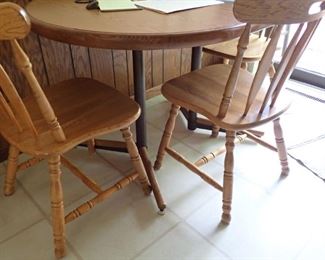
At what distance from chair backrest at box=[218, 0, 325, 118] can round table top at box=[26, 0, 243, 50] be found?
12 cm

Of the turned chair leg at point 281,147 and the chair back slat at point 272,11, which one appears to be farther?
the turned chair leg at point 281,147

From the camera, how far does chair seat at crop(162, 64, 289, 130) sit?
1165 mm

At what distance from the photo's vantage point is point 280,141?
1506 mm

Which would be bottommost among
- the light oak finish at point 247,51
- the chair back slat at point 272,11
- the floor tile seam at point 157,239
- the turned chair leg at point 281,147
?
the floor tile seam at point 157,239

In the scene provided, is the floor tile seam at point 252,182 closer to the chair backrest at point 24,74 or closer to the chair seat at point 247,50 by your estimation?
the chair seat at point 247,50

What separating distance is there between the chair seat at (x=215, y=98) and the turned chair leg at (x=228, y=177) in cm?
8

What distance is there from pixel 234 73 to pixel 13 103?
0.70 meters

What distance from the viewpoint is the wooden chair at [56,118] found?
842mm

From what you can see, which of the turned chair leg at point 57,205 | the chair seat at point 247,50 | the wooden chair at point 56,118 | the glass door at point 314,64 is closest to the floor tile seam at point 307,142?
the chair seat at point 247,50

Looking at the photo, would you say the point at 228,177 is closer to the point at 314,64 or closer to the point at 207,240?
the point at 207,240

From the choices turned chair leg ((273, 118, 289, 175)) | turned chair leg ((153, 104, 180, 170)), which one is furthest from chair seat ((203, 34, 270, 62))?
turned chair leg ((153, 104, 180, 170))

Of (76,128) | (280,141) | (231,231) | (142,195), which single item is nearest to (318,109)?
(280,141)

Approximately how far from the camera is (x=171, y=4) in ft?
4.15

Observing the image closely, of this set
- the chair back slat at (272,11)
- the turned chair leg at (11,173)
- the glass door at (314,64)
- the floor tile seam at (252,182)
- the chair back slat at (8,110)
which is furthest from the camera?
the glass door at (314,64)
